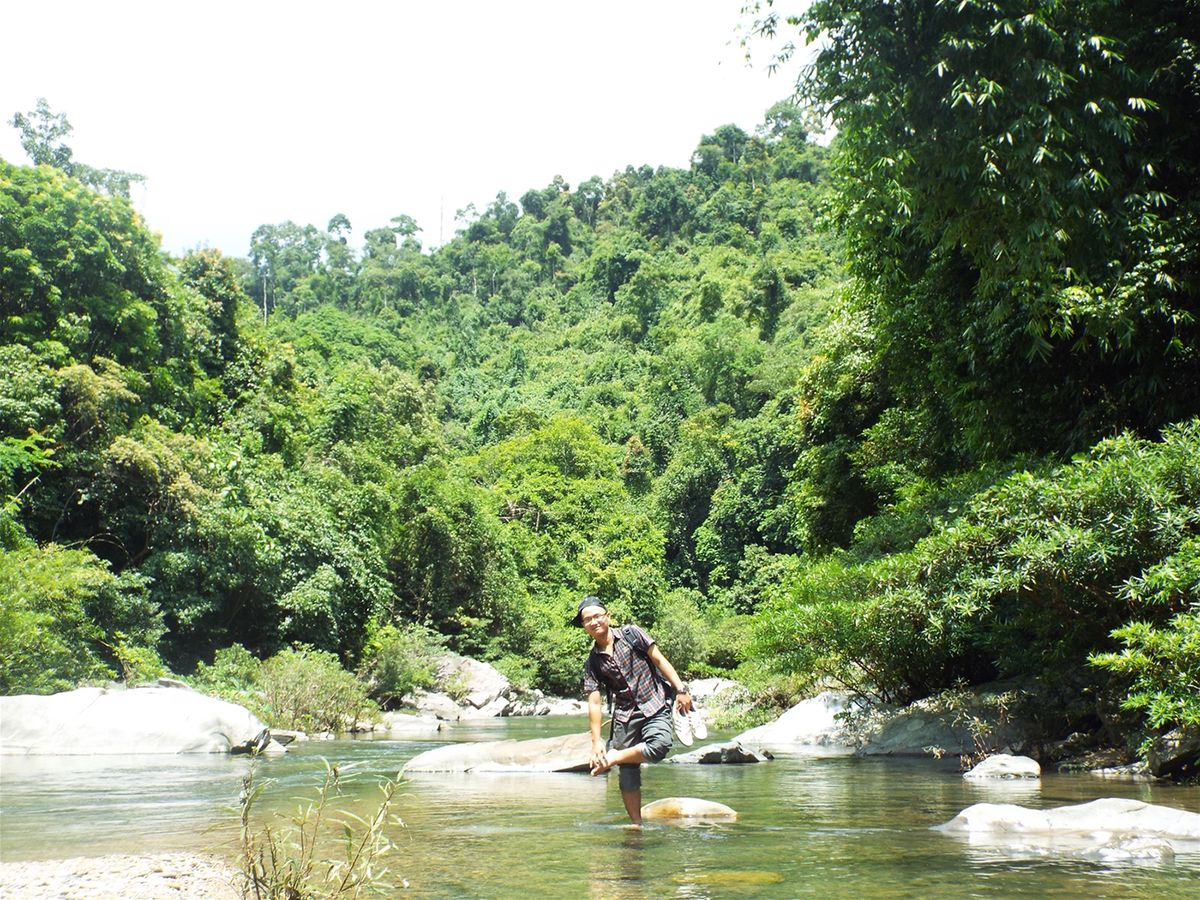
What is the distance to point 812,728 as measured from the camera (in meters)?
14.8

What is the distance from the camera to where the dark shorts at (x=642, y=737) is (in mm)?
6516

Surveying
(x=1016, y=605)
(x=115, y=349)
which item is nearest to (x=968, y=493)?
(x=1016, y=605)

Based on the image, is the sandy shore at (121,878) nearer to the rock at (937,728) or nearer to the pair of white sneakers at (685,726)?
the pair of white sneakers at (685,726)

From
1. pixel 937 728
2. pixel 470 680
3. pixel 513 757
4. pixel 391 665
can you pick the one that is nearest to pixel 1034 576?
pixel 937 728

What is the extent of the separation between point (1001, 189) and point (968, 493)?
3.43 meters

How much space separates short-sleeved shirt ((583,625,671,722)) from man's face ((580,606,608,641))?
120 millimetres

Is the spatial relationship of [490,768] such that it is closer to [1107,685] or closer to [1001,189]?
[1107,685]

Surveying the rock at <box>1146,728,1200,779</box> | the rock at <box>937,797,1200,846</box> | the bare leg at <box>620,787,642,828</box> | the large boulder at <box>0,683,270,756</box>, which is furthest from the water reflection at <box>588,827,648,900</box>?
the large boulder at <box>0,683,270,756</box>

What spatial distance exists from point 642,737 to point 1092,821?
107 inches

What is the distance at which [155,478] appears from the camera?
23.4 meters

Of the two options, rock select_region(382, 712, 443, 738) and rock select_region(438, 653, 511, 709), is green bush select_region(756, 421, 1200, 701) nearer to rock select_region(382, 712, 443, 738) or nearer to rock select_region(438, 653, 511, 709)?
rock select_region(382, 712, 443, 738)

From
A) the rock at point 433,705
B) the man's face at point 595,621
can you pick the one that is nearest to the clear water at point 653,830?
the man's face at point 595,621

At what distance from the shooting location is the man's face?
255 inches

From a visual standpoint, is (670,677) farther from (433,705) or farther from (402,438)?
(402,438)
